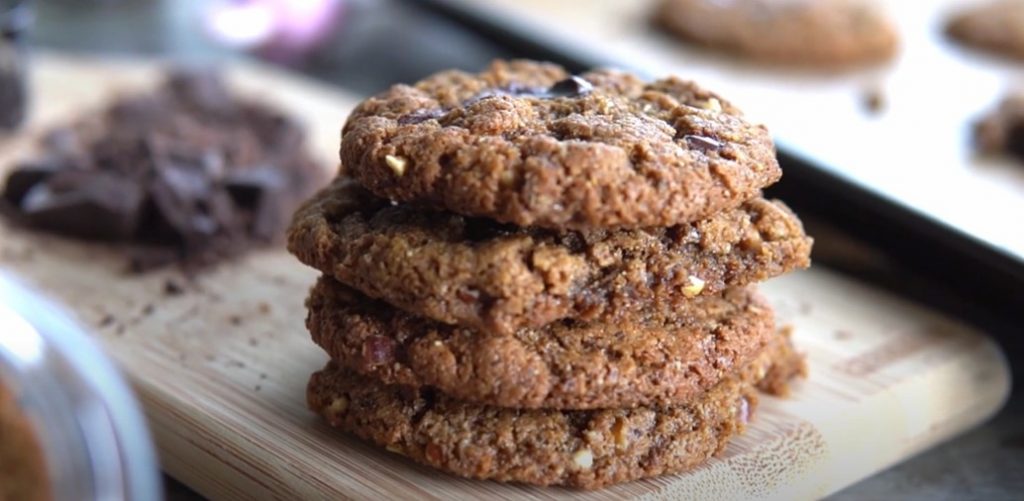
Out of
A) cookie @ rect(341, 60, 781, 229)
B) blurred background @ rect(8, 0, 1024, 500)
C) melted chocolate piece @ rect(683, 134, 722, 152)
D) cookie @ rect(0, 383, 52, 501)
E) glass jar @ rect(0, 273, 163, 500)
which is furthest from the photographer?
blurred background @ rect(8, 0, 1024, 500)

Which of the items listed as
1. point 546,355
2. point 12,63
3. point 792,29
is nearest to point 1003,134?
point 792,29

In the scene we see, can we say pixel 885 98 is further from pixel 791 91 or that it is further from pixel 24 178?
pixel 24 178

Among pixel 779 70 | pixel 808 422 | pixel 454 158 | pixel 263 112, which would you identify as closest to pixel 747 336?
pixel 808 422

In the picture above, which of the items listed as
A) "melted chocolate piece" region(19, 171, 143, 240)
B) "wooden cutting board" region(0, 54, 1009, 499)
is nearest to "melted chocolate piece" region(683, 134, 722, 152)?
"wooden cutting board" region(0, 54, 1009, 499)

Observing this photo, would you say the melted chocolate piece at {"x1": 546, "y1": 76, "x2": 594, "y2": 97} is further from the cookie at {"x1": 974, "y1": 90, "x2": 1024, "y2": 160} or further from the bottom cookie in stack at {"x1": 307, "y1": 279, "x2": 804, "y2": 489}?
the cookie at {"x1": 974, "y1": 90, "x2": 1024, "y2": 160}

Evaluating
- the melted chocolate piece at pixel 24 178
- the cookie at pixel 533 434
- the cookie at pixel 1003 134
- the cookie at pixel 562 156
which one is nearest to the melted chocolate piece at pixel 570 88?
the cookie at pixel 562 156
